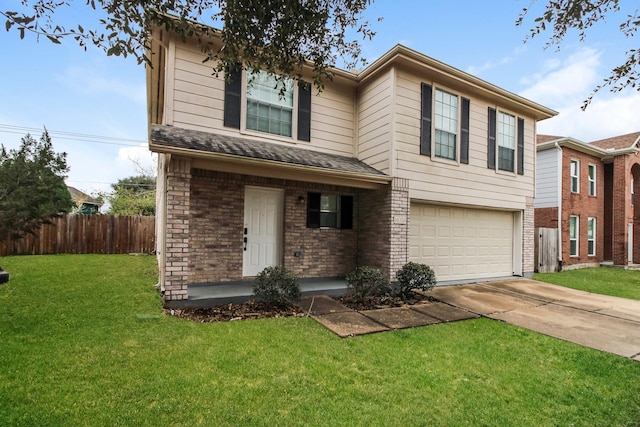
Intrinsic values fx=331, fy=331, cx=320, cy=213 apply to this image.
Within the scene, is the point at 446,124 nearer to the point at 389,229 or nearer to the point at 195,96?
the point at 389,229

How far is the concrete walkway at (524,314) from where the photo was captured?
4.90m

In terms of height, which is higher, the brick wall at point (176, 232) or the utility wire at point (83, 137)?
the utility wire at point (83, 137)

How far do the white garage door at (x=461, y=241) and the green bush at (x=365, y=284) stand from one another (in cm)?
192

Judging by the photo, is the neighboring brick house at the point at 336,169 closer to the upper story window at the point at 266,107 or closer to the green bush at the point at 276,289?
the upper story window at the point at 266,107

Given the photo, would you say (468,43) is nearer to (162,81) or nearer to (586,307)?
(586,307)

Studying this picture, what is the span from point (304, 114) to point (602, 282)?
1046cm

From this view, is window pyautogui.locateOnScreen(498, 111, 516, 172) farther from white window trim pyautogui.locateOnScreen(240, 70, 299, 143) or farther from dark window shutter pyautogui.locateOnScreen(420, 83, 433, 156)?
white window trim pyautogui.locateOnScreen(240, 70, 299, 143)

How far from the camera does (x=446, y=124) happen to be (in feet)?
28.7

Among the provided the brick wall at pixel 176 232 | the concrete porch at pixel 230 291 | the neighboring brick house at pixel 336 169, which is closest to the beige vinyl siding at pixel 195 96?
the neighboring brick house at pixel 336 169

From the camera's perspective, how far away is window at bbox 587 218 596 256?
14.9 m

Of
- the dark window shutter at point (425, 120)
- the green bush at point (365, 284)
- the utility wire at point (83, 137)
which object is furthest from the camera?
the utility wire at point (83, 137)

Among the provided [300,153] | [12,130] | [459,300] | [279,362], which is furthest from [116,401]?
[12,130]

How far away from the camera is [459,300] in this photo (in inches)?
277

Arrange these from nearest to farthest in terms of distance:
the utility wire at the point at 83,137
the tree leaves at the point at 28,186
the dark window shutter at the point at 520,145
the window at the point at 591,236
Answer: the tree leaves at the point at 28,186, the dark window shutter at the point at 520,145, the window at the point at 591,236, the utility wire at the point at 83,137
